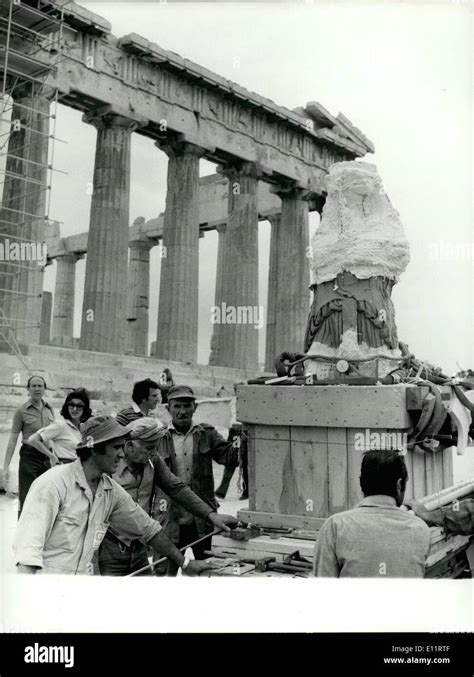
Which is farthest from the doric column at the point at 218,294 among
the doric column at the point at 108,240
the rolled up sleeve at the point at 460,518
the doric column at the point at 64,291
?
the rolled up sleeve at the point at 460,518

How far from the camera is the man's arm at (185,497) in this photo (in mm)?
5262

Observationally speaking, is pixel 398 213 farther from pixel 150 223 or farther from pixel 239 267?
pixel 150 223

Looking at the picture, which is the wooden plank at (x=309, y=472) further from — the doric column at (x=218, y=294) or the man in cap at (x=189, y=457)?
the doric column at (x=218, y=294)

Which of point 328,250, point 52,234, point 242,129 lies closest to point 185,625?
point 328,250

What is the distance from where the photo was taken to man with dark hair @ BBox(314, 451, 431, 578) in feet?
11.9

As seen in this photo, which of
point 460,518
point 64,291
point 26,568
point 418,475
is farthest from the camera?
point 64,291

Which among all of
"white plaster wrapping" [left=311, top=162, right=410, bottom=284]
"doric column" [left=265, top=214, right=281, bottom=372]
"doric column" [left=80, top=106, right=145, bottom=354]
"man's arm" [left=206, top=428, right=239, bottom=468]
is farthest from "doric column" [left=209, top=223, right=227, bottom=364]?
"man's arm" [left=206, top=428, right=239, bottom=468]

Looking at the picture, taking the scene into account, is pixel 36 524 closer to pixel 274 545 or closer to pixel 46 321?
pixel 274 545

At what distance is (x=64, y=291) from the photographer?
38.6m

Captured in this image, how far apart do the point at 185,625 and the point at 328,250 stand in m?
4.79

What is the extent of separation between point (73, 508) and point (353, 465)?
9.40 ft

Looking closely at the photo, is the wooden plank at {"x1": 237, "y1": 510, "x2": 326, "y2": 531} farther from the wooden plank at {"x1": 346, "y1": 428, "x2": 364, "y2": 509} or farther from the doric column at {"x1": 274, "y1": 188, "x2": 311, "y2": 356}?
the doric column at {"x1": 274, "y1": 188, "x2": 311, "y2": 356}
